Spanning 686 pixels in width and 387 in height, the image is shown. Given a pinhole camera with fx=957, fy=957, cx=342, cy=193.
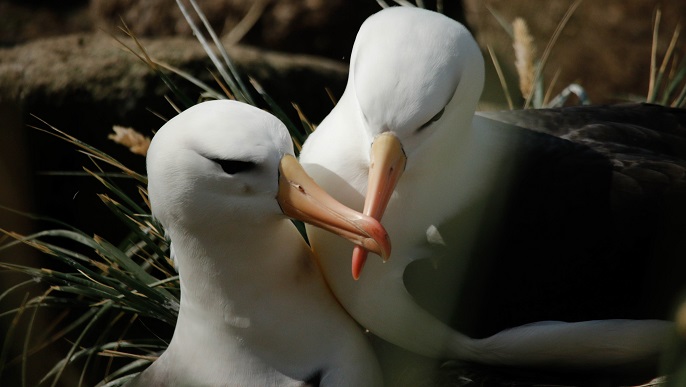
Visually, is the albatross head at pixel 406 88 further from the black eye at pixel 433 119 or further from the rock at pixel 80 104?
the rock at pixel 80 104

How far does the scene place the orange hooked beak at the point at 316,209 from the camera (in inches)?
111

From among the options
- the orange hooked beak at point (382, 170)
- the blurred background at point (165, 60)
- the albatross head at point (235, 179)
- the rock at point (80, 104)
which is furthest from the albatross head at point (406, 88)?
the rock at point (80, 104)

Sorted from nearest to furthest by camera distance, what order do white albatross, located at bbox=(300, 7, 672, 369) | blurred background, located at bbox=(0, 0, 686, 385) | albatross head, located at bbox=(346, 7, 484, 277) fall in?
albatross head, located at bbox=(346, 7, 484, 277) → white albatross, located at bbox=(300, 7, 672, 369) → blurred background, located at bbox=(0, 0, 686, 385)

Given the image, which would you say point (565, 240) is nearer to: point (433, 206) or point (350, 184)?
point (433, 206)

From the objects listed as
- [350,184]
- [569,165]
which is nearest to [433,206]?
[350,184]

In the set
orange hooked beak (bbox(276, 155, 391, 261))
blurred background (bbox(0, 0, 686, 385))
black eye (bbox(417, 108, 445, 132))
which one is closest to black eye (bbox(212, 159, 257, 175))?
orange hooked beak (bbox(276, 155, 391, 261))

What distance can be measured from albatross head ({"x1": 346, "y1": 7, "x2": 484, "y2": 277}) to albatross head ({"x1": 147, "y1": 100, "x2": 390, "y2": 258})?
0.12m

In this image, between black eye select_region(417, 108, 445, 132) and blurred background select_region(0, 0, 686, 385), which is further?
blurred background select_region(0, 0, 686, 385)

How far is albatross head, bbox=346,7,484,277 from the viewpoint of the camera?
278cm

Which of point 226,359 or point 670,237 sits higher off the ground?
point 670,237

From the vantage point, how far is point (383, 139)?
2.82 m

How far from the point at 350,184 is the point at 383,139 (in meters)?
0.38

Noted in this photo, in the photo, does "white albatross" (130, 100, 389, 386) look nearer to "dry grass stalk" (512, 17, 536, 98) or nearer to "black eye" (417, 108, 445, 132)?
"black eye" (417, 108, 445, 132)

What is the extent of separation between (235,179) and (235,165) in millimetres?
45
